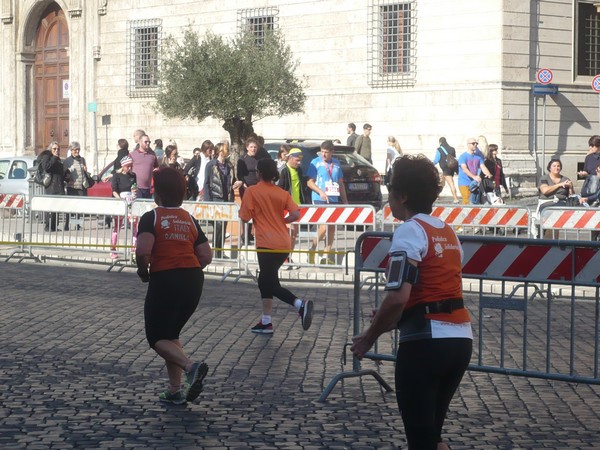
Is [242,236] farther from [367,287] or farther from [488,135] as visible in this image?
[488,135]

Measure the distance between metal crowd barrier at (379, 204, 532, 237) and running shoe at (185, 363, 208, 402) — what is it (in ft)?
29.9

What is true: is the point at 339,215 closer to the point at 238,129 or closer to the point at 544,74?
the point at 238,129

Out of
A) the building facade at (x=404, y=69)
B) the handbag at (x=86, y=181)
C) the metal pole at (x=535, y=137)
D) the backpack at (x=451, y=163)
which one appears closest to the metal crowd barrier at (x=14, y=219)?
the handbag at (x=86, y=181)

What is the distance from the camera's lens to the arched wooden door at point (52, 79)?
152 ft

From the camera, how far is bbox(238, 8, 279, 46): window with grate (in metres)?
37.8

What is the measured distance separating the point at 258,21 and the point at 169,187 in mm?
30543

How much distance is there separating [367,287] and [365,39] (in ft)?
71.6

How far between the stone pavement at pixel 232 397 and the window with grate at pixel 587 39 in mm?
22771

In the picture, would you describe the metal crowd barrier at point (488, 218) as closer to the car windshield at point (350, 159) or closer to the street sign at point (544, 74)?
the car windshield at point (350, 159)

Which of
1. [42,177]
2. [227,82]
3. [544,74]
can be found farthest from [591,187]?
[227,82]

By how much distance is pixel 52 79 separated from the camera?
46906mm

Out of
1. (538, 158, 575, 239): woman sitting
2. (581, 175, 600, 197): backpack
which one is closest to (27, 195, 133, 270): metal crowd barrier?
(538, 158, 575, 239): woman sitting

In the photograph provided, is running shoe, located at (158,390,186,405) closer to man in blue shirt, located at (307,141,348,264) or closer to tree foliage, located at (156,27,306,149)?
man in blue shirt, located at (307,141,348,264)

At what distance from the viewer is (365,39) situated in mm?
35281
